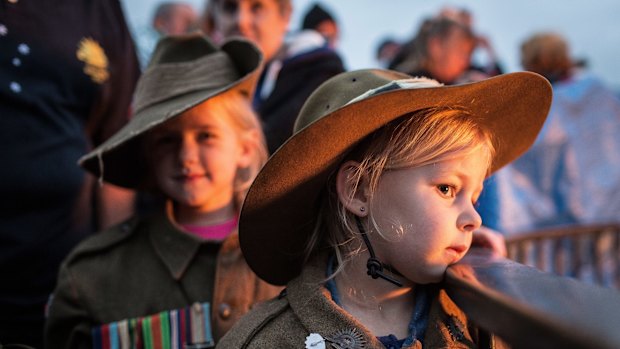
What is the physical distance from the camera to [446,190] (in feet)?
5.15

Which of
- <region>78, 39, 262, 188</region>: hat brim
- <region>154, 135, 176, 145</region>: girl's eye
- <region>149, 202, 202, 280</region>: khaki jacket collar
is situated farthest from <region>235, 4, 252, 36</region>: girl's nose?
<region>149, 202, 202, 280</region>: khaki jacket collar

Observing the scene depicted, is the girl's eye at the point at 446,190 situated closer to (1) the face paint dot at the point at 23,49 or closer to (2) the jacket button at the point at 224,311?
(2) the jacket button at the point at 224,311

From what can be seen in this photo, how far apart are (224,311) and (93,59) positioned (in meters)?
1.17

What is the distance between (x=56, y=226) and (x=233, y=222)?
67 cm

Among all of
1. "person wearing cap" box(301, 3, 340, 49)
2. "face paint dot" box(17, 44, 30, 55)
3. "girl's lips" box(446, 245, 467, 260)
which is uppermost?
"face paint dot" box(17, 44, 30, 55)

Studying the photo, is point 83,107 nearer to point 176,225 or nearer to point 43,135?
point 43,135

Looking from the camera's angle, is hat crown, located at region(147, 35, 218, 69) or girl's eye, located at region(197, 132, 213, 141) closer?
girl's eye, located at region(197, 132, 213, 141)

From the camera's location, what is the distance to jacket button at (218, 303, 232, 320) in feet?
6.95

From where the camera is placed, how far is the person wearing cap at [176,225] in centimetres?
215

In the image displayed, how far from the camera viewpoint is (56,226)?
7.79 ft

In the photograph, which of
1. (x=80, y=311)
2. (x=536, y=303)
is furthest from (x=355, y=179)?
(x=80, y=311)

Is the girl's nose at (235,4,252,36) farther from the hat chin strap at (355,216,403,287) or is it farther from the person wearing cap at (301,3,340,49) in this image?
the person wearing cap at (301,3,340,49)

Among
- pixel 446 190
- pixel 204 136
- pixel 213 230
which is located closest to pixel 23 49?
pixel 204 136

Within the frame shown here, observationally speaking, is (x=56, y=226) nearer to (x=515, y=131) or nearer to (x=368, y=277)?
(x=368, y=277)
